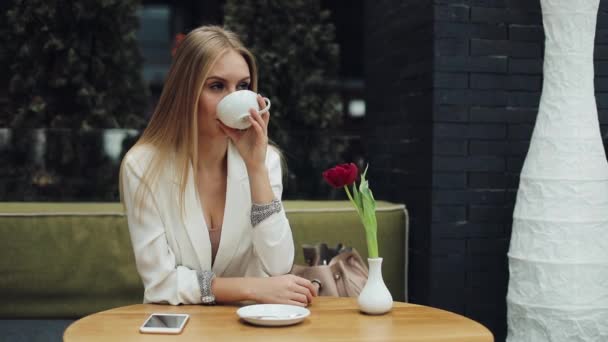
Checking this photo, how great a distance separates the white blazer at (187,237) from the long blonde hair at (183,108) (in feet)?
0.07

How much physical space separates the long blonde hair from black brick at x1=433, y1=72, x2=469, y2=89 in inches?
48.3

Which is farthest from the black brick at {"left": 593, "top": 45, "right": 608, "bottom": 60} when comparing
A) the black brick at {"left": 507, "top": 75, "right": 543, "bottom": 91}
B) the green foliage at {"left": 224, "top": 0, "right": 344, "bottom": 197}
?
the green foliage at {"left": 224, "top": 0, "right": 344, "bottom": 197}

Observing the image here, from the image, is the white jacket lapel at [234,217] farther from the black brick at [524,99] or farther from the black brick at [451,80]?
the black brick at [524,99]

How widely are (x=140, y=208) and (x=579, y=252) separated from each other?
152cm

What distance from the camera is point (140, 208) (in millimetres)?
1680

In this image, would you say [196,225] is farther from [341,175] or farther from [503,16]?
[503,16]

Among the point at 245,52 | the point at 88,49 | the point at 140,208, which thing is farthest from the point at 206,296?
the point at 88,49

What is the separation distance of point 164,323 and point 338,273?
866mm

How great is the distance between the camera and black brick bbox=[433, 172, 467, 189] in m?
2.83

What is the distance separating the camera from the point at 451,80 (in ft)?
9.23

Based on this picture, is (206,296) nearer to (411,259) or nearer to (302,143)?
(411,259)

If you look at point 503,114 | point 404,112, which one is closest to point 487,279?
point 503,114

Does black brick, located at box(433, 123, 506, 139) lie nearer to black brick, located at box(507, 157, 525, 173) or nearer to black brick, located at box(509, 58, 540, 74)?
black brick, located at box(507, 157, 525, 173)

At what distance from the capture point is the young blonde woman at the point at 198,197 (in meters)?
1.63
